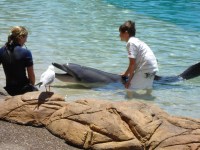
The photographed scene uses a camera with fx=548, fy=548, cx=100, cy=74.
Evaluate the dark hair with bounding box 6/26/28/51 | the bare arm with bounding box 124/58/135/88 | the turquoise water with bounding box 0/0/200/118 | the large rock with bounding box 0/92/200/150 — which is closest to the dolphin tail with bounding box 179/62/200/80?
the turquoise water with bounding box 0/0/200/118

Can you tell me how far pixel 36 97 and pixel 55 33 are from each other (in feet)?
28.4

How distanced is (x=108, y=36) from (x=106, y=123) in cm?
932

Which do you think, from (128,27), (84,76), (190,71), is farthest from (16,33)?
(190,71)

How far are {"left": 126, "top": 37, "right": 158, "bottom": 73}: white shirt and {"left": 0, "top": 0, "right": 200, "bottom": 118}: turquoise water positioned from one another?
0.55m

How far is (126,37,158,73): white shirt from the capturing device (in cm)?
842

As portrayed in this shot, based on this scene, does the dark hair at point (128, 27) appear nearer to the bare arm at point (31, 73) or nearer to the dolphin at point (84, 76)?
the dolphin at point (84, 76)

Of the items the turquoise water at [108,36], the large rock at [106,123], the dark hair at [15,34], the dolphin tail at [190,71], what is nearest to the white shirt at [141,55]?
the turquoise water at [108,36]

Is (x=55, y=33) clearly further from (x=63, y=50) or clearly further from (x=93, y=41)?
(x=63, y=50)

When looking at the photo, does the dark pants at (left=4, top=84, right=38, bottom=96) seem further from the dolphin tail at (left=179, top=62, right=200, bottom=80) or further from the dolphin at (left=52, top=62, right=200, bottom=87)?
the dolphin tail at (left=179, top=62, right=200, bottom=80)

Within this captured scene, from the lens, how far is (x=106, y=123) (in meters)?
5.76

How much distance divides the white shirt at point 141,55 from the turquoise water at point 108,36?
549 mm

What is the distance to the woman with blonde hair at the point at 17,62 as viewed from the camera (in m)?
7.20

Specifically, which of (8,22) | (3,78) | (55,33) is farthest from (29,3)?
(3,78)

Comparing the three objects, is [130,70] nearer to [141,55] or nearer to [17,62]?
[141,55]
